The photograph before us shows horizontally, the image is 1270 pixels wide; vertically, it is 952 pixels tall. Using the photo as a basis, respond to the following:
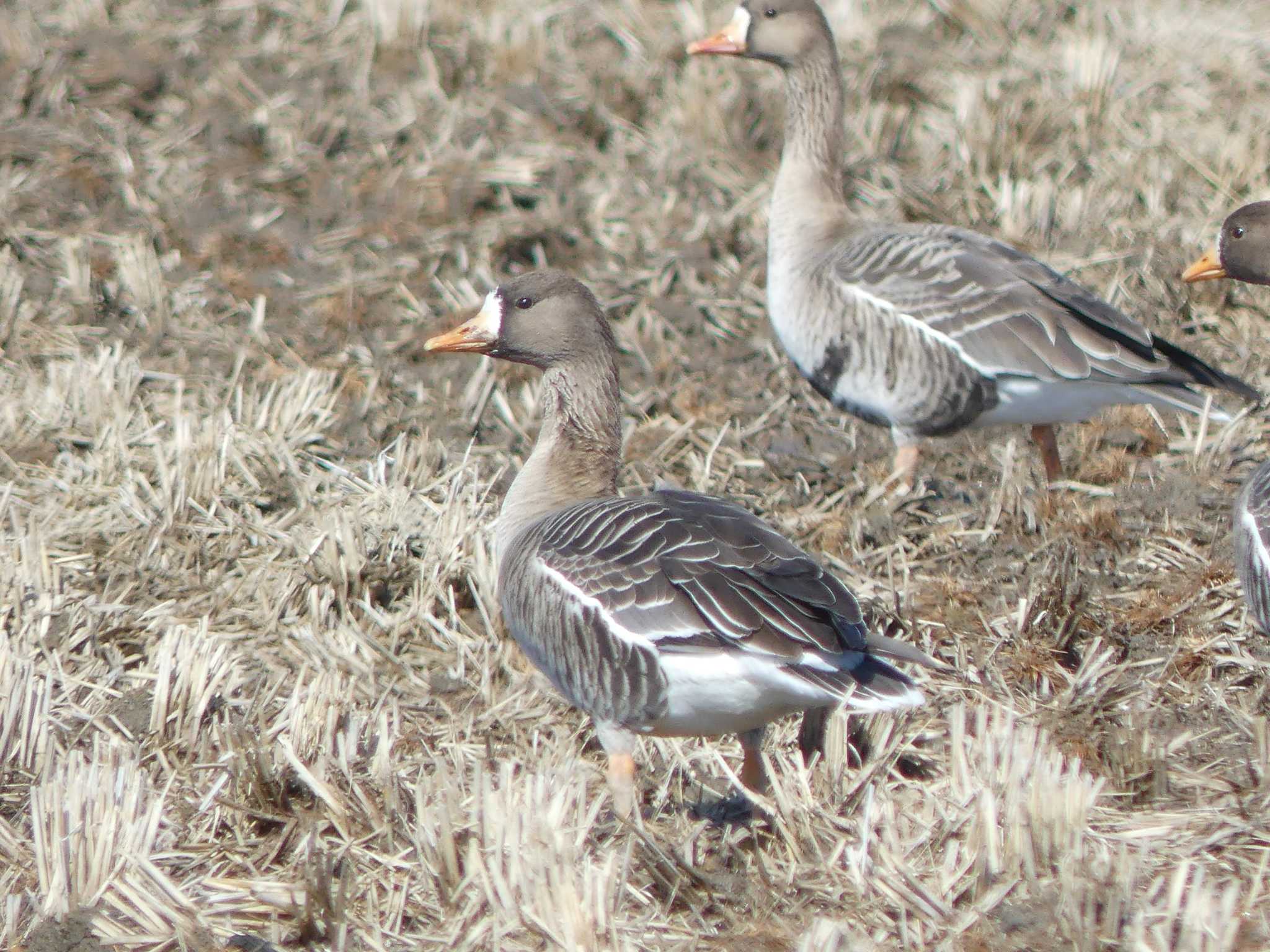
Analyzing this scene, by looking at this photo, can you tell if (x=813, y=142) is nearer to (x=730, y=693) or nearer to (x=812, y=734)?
(x=812, y=734)

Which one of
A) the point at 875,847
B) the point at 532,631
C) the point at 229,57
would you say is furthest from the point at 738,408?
the point at 229,57

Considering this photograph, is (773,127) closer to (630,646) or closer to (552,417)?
(552,417)

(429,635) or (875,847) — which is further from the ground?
(875,847)

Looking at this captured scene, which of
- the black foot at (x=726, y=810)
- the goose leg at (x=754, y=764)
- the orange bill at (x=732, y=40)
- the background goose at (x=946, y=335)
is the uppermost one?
the orange bill at (x=732, y=40)

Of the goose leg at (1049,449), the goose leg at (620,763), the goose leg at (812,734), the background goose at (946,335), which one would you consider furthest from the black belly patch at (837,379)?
the goose leg at (620,763)

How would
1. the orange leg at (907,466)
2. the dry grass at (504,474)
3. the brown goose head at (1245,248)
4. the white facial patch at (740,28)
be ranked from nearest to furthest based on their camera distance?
the dry grass at (504,474) < the brown goose head at (1245,248) < the orange leg at (907,466) < the white facial patch at (740,28)

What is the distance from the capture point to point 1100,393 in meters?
5.98

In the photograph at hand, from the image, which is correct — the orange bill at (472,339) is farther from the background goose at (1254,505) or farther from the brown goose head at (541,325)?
the background goose at (1254,505)

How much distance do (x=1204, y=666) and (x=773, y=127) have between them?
506 centimetres

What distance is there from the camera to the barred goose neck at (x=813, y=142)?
6.95 metres

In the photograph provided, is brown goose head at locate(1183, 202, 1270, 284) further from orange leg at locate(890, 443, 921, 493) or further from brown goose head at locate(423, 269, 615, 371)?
brown goose head at locate(423, 269, 615, 371)

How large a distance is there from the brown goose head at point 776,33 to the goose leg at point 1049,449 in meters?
2.09

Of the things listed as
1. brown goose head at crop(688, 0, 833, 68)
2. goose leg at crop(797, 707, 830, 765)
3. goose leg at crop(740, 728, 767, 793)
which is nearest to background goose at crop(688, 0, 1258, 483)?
brown goose head at crop(688, 0, 833, 68)

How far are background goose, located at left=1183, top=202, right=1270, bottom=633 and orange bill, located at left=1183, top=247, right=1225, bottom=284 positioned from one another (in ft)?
0.33
